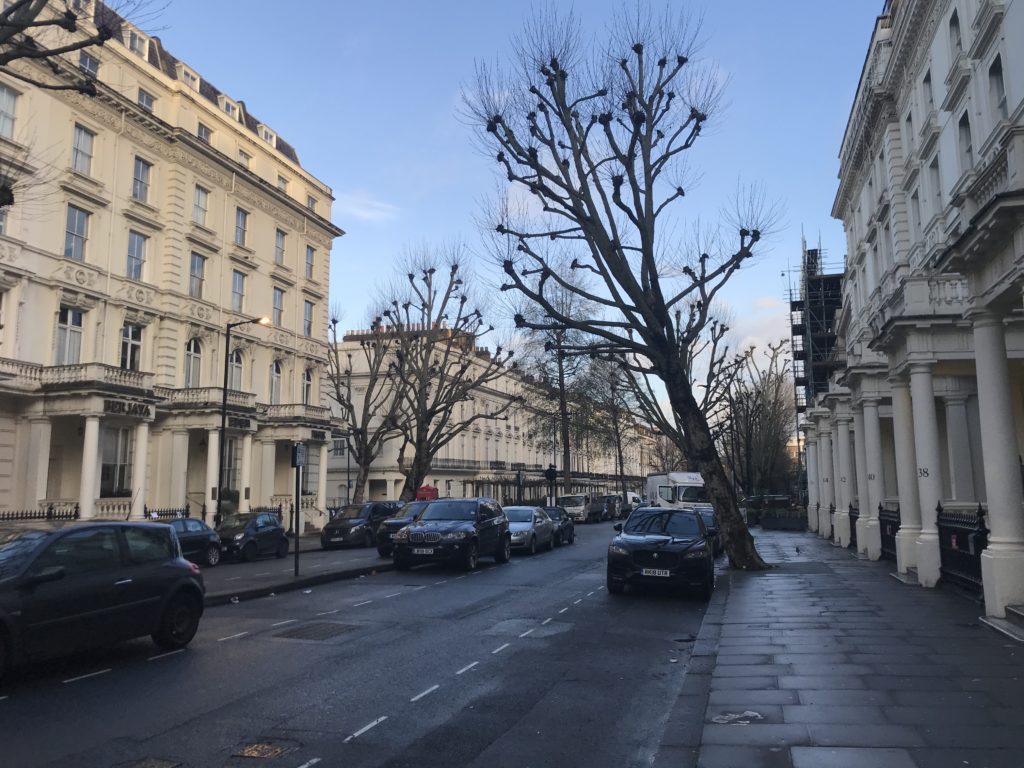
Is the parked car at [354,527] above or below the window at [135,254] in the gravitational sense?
below

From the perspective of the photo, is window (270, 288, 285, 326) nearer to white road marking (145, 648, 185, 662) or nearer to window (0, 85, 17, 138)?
window (0, 85, 17, 138)

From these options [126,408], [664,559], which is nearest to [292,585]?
[664,559]

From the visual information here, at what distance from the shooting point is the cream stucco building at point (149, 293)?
25828 mm

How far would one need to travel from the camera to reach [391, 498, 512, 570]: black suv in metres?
18.4

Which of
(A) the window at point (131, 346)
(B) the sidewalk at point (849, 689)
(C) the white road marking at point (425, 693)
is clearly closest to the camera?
(B) the sidewalk at point (849, 689)

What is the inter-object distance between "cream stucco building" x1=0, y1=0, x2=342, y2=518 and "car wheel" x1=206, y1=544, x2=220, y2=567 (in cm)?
718

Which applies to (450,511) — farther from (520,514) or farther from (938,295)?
(938,295)

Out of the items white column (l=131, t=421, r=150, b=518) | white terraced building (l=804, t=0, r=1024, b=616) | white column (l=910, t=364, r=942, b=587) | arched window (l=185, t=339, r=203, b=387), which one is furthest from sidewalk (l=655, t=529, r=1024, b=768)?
arched window (l=185, t=339, r=203, b=387)

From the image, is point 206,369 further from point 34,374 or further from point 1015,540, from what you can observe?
point 1015,540

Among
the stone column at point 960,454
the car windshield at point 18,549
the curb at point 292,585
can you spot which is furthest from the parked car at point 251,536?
the stone column at point 960,454

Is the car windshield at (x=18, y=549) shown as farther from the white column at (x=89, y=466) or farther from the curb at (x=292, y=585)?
the white column at (x=89, y=466)

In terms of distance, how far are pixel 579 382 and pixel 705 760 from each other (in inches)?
1706

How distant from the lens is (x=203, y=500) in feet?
112

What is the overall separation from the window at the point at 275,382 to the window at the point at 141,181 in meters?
10.4
